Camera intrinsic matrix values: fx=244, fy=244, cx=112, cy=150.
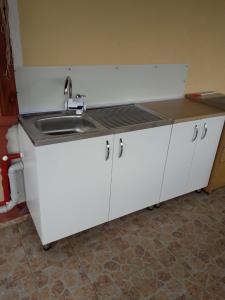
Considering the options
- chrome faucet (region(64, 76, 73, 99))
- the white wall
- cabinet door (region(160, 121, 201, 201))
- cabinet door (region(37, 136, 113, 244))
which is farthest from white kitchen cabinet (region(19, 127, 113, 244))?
cabinet door (region(160, 121, 201, 201))

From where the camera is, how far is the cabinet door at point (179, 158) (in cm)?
191

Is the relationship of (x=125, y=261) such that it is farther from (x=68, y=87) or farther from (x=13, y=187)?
(x=68, y=87)

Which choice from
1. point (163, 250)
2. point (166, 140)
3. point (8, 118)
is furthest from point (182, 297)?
point (8, 118)

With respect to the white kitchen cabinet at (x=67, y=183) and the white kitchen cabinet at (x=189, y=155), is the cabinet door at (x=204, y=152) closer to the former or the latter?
the white kitchen cabinet at (x=189, y=155)

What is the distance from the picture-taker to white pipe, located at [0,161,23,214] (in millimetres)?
1758

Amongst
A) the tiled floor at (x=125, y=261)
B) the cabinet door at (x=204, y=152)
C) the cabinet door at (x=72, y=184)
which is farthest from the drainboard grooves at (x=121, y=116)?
the tiled floor at (x=125, y=261)

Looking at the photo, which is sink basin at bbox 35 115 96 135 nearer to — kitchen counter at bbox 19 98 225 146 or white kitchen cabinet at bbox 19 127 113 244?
kitchen counter at bbox 19 98 225 146

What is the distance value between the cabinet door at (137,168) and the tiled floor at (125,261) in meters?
0.22

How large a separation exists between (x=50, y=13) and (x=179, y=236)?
1870mm

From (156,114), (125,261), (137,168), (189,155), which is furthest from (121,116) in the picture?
(125,261)

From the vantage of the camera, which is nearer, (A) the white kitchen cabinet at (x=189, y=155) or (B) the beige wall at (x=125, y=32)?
(B) the beige wall at (x=125, y=32)

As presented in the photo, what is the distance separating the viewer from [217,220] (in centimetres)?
215

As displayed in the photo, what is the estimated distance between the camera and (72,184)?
5.15 feet

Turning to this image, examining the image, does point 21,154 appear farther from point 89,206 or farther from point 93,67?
point 93,67
